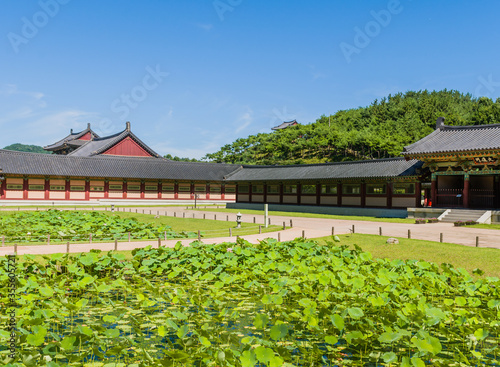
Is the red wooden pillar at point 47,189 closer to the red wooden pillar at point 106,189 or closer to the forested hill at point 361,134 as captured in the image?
the red wooden pillar at point 106,189

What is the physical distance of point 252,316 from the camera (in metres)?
6.18

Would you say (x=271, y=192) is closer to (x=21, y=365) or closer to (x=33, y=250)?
(x=33, y=250)

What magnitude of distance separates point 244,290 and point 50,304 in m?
3.37

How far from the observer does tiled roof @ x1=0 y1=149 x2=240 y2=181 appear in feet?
121

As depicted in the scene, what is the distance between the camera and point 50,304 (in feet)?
19.5

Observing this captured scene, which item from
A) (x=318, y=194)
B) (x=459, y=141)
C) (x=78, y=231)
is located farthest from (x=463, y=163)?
(x=78, y=231)

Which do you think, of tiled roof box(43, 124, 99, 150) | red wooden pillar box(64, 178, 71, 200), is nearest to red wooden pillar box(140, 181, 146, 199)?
red wooden pillar box(64, 178, 71, 200)

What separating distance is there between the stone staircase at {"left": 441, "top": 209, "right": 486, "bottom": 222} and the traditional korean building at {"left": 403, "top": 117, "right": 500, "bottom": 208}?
1.01 metres

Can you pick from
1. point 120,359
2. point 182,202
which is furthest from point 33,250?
point 182,202

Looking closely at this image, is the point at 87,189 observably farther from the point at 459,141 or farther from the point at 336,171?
the point at 459,141

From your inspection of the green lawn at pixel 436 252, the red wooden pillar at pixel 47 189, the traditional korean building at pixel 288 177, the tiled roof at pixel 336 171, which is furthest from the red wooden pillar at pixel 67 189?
the green lawn at pixel 436 252

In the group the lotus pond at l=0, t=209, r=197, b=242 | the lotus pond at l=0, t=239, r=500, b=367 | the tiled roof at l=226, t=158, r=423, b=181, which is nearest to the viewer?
the lotus pond at l=0, t=239, r=500, b=367

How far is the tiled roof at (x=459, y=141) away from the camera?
2345 cm

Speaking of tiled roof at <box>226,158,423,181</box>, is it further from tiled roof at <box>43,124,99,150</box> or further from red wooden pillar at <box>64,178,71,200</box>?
tiled roof at <box>43,124,99,150</box>
